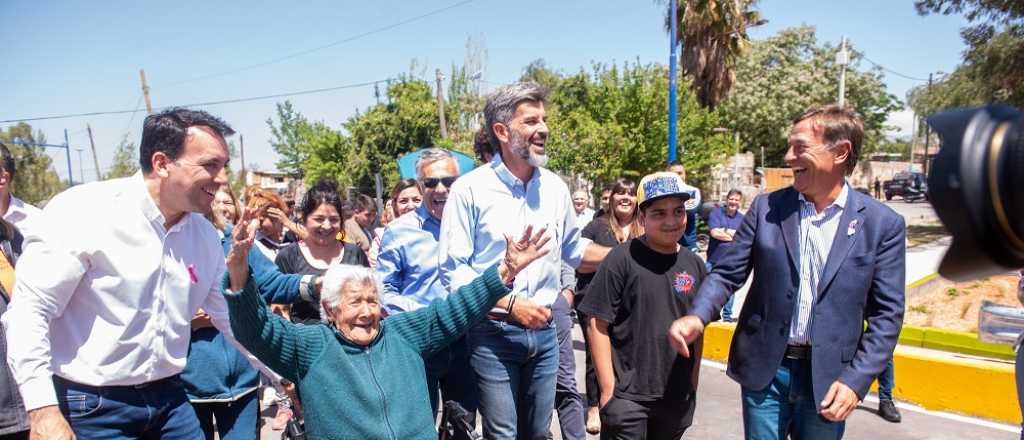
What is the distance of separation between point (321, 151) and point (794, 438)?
2757 centimetres

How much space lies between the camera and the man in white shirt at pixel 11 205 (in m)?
3.16

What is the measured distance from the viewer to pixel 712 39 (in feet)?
70.3

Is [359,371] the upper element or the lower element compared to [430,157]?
lower

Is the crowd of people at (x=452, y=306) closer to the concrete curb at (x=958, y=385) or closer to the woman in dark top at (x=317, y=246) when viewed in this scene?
the woman in dark top at (x=317, y=246)

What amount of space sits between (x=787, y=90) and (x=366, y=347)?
40.5m

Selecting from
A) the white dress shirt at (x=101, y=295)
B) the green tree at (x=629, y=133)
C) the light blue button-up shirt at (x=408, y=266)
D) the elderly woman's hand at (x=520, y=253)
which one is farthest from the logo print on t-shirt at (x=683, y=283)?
the green tree at (x=629, y=133)

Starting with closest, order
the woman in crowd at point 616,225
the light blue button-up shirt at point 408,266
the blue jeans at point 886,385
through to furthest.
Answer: the light blue button-up shirt at point 408,266 < the blue jeans at point 886,385 < the woman in crowd at point 616,225

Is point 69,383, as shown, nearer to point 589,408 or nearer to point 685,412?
point 685,412

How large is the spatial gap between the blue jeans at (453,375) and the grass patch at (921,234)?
1588cm

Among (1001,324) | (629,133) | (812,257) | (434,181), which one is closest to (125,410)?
(434,181)

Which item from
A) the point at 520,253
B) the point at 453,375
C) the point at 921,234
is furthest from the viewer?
the point at 921,234

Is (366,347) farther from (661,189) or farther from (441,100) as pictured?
(441,100)

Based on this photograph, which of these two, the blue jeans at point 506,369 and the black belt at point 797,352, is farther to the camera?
the blue jeans at point 506,369

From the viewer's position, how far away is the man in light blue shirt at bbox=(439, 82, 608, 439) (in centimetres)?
307
